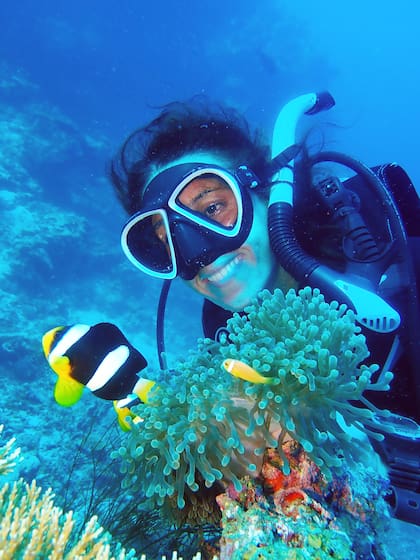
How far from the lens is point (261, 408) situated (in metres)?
1.81

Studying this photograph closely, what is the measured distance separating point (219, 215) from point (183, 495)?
1963mm

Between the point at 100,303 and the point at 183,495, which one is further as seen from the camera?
the point at 100,303

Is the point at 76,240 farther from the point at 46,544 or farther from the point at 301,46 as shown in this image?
the point at 301,46

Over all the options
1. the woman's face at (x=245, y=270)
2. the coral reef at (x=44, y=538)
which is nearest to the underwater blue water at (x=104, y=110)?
the woman's face at (x=245, y=270)

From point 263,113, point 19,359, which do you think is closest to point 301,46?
point 263,113

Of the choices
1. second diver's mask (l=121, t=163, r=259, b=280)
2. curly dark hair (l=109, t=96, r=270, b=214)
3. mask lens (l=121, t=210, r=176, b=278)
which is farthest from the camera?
curly dark hair (l=109, t=96, r=270, b=214)

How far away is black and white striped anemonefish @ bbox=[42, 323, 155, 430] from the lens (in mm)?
2057

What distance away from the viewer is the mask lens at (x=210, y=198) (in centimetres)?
317

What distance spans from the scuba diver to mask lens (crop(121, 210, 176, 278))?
0.01 m

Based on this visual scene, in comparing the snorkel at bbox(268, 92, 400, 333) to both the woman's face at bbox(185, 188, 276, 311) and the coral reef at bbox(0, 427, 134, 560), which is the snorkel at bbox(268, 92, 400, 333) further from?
the coral reef at bbox(0, 427, 134, 560)

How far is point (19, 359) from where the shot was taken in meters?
9.26

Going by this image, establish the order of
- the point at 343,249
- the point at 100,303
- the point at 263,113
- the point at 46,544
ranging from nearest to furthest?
the point at 46,544 → the point at 343,249 → the point at 100,303 → the point at 263,113

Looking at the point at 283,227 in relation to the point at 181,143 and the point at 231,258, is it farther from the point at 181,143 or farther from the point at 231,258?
the point at 181,143

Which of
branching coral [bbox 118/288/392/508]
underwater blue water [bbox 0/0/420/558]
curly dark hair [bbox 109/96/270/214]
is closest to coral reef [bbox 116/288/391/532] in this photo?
branching coral [bbox 118/288/392/508]
